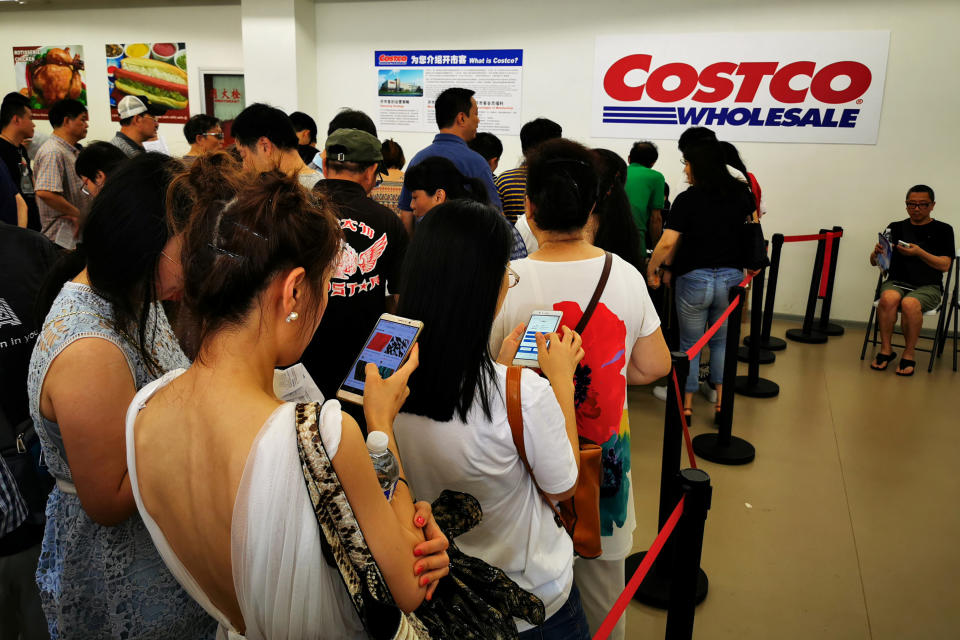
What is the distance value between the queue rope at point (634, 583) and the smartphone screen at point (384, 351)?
23.4 inches

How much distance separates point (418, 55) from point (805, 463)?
19.2 ft

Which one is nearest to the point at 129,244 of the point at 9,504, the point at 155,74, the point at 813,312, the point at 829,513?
the point at 9,504

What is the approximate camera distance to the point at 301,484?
2.55ft

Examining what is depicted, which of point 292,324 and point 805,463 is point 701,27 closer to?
point 805,463

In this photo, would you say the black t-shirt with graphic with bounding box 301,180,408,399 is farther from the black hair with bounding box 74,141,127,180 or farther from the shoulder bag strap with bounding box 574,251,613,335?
the black hair with bounding box 74,141,127,180

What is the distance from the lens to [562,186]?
1766 mm

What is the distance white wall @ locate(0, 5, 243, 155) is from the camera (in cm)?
826

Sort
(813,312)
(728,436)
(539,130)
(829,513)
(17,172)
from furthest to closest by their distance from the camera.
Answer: (813,312) → (17,172) → (539,130) → (728,436) → (829,513)

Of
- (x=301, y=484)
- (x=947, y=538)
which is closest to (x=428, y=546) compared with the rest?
(x=301, y=484)

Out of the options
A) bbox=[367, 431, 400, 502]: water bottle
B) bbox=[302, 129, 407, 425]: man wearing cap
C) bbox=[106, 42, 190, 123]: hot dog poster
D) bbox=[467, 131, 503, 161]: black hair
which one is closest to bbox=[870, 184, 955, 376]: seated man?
bbox=[467, 131, 503, 161]: black hair

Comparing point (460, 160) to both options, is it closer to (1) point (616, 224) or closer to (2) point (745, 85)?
(1) point (616, 224)

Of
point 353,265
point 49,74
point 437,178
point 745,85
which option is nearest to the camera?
point 353,265

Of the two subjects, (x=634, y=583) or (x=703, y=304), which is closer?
(x=634, y=583)

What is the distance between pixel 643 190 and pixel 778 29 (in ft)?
8.58
